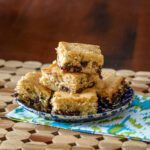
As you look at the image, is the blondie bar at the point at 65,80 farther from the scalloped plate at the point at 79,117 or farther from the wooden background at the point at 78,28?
the wooden background at the point at 78,28

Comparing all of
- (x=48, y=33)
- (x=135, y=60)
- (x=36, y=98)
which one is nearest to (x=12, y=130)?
(x=36, y=98)

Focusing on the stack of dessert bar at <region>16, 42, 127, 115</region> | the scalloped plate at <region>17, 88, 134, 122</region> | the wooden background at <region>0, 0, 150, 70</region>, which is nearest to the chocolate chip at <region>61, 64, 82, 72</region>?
the stack of dessert bar at <region>16, 42, 127, 115</region>

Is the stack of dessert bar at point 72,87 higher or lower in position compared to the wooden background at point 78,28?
lower

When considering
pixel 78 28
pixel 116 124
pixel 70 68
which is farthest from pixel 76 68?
pixel 78 28

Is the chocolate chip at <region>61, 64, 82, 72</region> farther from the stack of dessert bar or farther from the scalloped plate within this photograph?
the scalloped plate

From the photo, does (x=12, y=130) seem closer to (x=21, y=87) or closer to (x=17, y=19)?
(x=21, y=87)

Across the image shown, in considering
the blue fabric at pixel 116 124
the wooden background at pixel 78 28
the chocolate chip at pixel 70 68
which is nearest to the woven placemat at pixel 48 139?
the blue fabric at pixel 116 124
